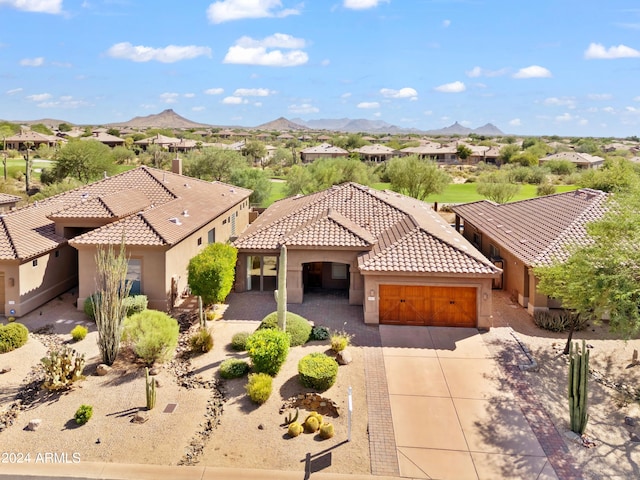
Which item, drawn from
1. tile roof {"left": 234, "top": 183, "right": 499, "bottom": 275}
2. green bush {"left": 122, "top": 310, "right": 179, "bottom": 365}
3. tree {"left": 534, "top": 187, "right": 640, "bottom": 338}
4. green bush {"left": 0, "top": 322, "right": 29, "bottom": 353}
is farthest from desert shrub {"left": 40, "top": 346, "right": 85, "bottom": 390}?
tree {"left": 534, "top": 187, "right": 640, "bottom": 338}

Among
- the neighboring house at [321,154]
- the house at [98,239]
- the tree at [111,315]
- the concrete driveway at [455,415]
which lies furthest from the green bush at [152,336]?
the neighboring house at [321,154]

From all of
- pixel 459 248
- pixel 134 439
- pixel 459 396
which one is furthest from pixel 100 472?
pixel 459 248

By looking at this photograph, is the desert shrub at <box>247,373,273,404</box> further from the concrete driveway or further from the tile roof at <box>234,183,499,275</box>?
the tile roof at <box>234,183,499,275</box>

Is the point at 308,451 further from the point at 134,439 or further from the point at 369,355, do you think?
the point at 369,355

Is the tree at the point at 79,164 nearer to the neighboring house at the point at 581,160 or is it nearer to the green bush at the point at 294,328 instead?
the green bush at the point at 294,328

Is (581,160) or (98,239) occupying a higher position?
(581,160)

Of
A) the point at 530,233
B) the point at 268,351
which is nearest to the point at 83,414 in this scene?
the point at 268,351

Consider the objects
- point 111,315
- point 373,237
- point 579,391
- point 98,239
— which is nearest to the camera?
point 579,391

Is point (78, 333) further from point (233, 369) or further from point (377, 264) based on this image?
point (377, 264)
